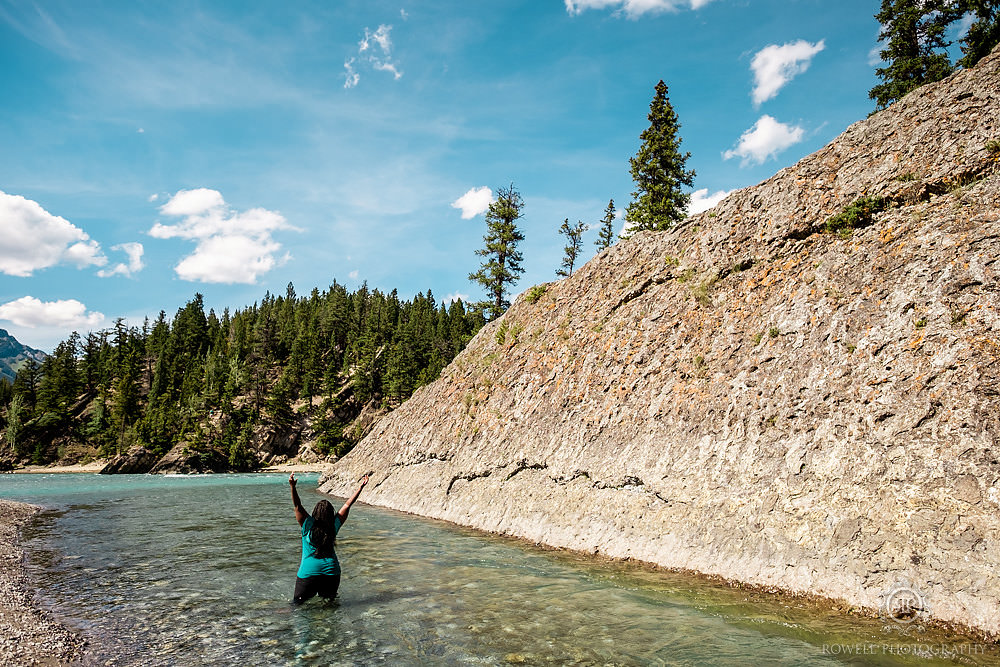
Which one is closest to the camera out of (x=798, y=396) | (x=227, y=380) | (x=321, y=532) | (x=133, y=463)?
(x=321, y=532)

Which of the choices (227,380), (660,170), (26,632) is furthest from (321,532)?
(227,380)

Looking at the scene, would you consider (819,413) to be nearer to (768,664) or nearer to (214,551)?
(768,664)

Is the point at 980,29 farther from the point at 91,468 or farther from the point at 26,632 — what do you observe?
the point at 91,468

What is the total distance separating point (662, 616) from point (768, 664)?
214 cm

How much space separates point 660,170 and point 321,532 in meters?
42.3

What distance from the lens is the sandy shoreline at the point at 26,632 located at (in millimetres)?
6754

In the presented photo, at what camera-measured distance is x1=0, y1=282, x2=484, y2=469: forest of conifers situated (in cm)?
8588

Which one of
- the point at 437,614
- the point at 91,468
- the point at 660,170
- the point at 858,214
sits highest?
the point at 660,170

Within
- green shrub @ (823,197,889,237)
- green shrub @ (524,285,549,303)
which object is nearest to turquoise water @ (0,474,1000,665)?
green shrub @ (823,197,889,237)

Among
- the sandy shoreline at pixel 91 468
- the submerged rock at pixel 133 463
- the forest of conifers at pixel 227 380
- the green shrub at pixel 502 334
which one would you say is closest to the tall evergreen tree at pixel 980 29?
the green shrub at pixel 502 334

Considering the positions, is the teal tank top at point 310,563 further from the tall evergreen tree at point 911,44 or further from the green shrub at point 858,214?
the tall evergreen tree at point 911,44

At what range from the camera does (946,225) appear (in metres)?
12.9

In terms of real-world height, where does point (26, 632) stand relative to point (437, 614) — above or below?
above

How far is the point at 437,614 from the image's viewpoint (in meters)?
9.20
